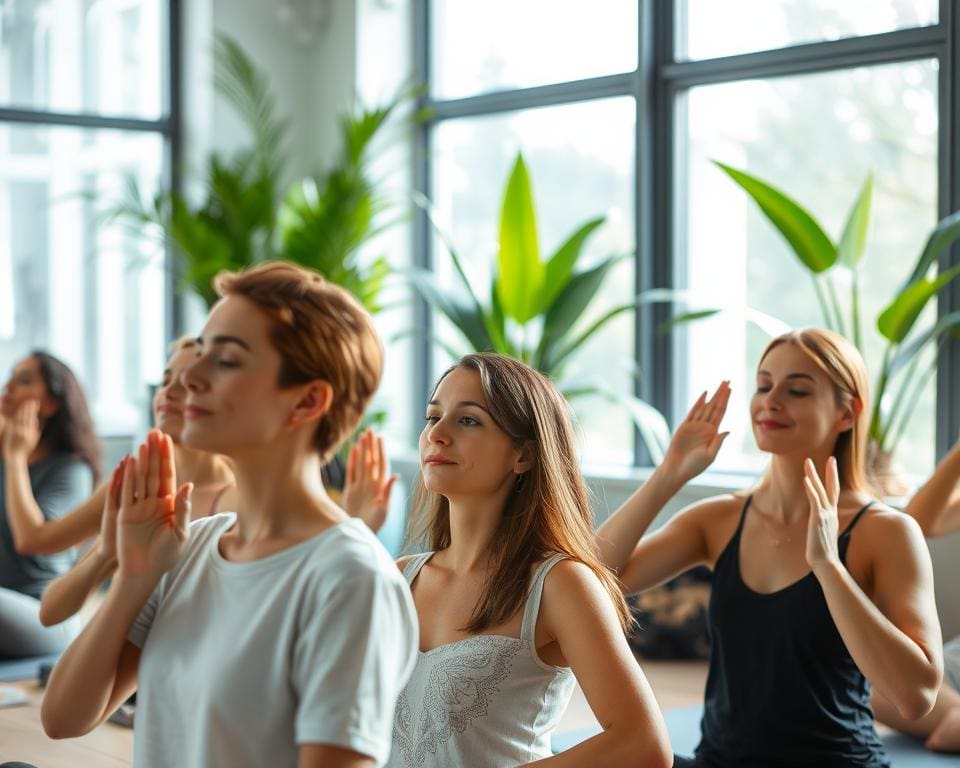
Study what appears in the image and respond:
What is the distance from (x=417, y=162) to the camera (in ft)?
20.5

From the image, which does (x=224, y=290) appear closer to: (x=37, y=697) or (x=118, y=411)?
(x=37, y=697)

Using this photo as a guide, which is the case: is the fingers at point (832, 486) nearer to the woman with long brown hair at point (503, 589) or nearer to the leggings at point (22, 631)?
the woman with long brown hair at point (503, 589)

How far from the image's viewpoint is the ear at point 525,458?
2078mm

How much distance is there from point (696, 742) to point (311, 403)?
68.6 inches

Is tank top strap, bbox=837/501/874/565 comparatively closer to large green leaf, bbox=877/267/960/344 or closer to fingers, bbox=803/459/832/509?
fingers, bbox=803/459/832/509

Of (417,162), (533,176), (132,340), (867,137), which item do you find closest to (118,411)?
(132,340)

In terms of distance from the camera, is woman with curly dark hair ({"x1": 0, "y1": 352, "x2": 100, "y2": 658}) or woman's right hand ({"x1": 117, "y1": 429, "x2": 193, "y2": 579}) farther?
woman with curly dark hair ({"x1": 0, "y1": 352, "x2": 100, "y2": 658})

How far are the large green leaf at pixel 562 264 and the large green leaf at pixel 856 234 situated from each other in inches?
36.9

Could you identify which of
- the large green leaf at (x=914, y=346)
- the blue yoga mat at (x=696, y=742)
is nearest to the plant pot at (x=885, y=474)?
the large green leaf at (x=914, y=346)

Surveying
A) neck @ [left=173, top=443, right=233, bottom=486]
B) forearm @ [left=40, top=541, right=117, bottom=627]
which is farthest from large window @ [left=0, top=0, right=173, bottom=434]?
forearm @ [left=40, top=541, right=117, bottom=627]

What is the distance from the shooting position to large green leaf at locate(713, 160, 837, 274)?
162 inches

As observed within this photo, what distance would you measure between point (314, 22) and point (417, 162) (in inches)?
31.6

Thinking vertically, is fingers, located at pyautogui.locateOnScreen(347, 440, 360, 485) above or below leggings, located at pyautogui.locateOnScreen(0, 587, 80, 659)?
above

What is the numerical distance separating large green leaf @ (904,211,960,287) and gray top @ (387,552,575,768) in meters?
2.40
